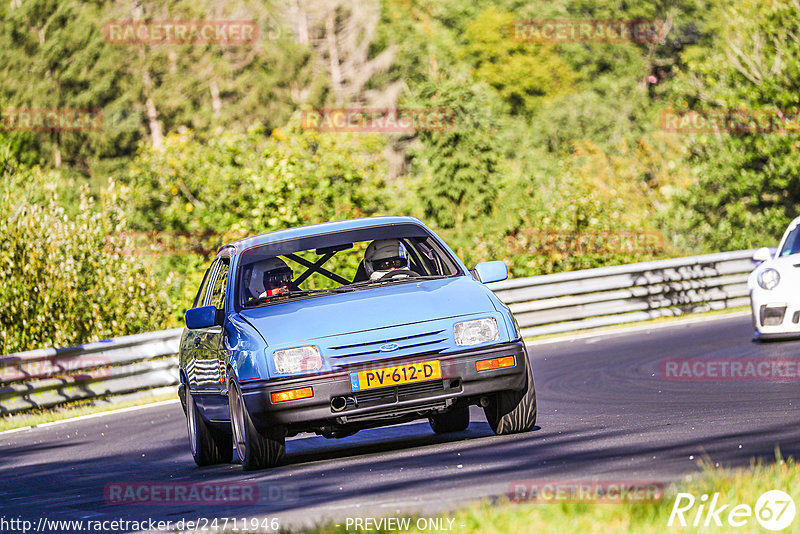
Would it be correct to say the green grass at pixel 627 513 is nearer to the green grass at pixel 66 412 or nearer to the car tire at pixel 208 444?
the car tire at pixel 208 444

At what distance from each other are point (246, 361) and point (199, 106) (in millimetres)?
59039

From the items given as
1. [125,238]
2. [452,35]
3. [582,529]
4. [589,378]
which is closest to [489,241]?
[125,238]

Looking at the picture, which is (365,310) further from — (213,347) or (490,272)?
(213,347)

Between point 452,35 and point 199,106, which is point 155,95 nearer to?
point 199,106

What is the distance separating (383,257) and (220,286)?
1.41 metres

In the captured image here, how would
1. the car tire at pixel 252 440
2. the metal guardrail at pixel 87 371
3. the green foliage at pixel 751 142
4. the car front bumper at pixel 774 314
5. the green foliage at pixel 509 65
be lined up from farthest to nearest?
the green foliage at pixel 509 65 → the green foliage at pixel 751 142 → the metal guardrail at pixel 87 371 → the car front bumper at pixel 774 314 → the car tire at pixel 252 440

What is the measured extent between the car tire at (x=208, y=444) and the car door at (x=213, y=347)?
0.29 meters

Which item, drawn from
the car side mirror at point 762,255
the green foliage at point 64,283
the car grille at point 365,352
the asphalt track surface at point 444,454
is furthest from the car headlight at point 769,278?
the green foliage at point 64,283

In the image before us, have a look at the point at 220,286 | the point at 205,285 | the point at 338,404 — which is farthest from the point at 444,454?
the point at 205,285

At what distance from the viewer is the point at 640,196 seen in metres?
52.2

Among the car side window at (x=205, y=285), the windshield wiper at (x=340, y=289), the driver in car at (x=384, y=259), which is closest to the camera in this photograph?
the windshield wiper at (x=340, y=289)

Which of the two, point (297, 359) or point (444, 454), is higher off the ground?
point (297, 359)

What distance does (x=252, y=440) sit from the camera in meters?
8.48

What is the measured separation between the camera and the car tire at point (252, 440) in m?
8.44
